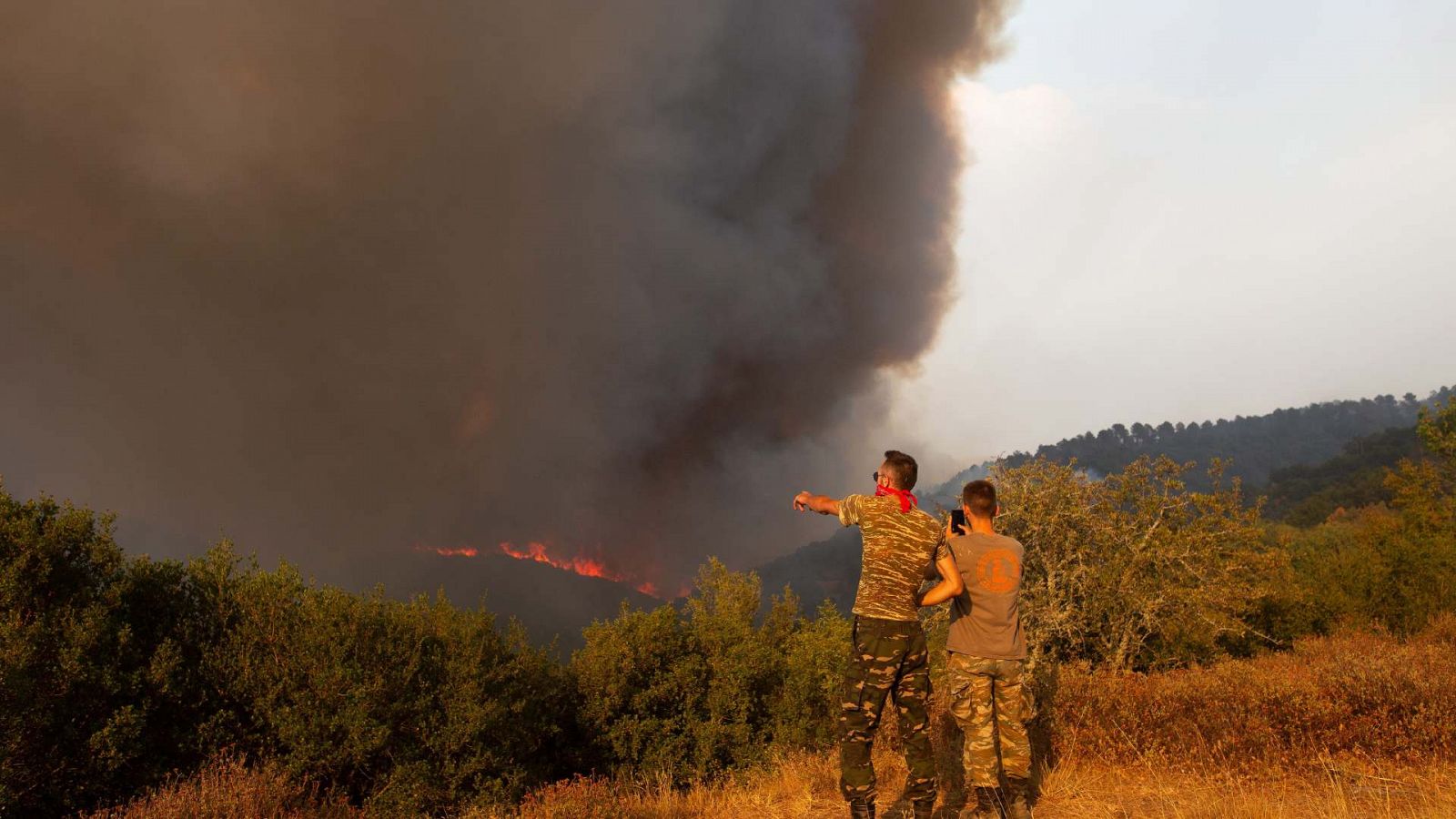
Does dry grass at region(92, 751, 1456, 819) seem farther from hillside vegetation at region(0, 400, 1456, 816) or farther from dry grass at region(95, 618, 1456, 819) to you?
hillside vegetation at region(0, 400, 1456, 816)

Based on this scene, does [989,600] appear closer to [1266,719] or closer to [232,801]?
[1266,719]

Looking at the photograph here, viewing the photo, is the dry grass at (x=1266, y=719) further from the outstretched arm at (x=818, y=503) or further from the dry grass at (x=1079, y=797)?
the outstretched arm at (x=818, y=503)

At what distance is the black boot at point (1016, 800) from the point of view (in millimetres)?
5203

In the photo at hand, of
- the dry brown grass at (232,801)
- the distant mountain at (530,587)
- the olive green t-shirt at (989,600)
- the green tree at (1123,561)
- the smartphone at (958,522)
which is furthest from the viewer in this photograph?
the distant mountain at (530,587)

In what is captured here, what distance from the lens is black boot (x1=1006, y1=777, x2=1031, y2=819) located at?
520cm

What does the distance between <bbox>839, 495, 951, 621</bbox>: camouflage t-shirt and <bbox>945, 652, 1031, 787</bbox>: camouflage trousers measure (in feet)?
2.37

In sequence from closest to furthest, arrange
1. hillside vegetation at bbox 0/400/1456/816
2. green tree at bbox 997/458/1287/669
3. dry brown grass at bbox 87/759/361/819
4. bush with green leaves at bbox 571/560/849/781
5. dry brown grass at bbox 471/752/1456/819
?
dry brown grass at bbox 471/752/1456/819, dry brown grass at bbox 87/759/361/819, hillside vegetation at bbox 0/400/1456/816, green tree at bbox 997/458/1287/669, bush with green leaves at bbox 571/560/849/781

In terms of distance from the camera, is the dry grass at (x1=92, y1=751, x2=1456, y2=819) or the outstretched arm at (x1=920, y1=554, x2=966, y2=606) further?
the dry grass at (x1=92, y1=751, x2=1456, y2=819)

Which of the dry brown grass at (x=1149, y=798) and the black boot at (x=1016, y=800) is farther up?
the black boot at (x=1016, y=800)

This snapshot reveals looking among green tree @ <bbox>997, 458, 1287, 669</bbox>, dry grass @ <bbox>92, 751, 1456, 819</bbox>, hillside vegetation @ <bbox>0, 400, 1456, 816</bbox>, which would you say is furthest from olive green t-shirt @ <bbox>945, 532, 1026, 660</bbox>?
green tree @ <bbox>997, 458, 1287, 669</bbox>

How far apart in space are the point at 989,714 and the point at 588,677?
10.8m

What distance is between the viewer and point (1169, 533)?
44.7ft

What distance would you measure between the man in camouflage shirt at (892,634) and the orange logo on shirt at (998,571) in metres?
0.37

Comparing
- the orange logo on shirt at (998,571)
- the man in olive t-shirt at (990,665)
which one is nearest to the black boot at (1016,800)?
the man in olive t-shirt at (990,665)
